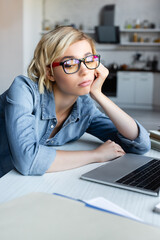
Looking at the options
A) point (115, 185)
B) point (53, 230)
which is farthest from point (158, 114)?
point (53, 230)

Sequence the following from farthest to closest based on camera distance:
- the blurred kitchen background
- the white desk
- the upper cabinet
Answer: the upper cabinet
the blurred kitchen background
the white desk

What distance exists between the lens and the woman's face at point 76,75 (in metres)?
1.24

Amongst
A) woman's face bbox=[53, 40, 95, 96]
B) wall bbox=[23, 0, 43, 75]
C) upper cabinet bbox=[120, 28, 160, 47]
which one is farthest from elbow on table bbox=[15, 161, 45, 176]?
upper cabinet bbox=[120, 28, 160, 47]

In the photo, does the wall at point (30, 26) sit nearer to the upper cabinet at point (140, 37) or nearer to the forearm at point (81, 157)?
the upper cabinet at point (140, 37)

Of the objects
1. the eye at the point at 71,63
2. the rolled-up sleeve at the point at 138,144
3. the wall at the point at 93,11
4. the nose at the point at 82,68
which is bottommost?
the rolled-up sleeve at the point at 138,144

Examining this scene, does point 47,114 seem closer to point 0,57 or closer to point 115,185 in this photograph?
point 115,185

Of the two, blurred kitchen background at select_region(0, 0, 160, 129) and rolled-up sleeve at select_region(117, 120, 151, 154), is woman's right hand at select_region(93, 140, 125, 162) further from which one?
blurred kitchen background at select_region(0, 0, 160, 129)

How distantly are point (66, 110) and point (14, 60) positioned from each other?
6085mm

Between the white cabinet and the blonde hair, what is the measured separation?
22.6 feet

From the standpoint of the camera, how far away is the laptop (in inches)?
36.9

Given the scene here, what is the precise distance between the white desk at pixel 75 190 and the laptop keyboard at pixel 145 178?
46mm

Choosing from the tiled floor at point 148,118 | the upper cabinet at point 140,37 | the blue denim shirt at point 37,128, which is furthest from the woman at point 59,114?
the upper cabinet at point 140,37

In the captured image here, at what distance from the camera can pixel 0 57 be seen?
7309 millimetres

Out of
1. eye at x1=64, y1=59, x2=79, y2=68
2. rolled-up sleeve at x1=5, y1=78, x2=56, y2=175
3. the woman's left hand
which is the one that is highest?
eye at x1=64, y1=59, x2=79, y2=68
